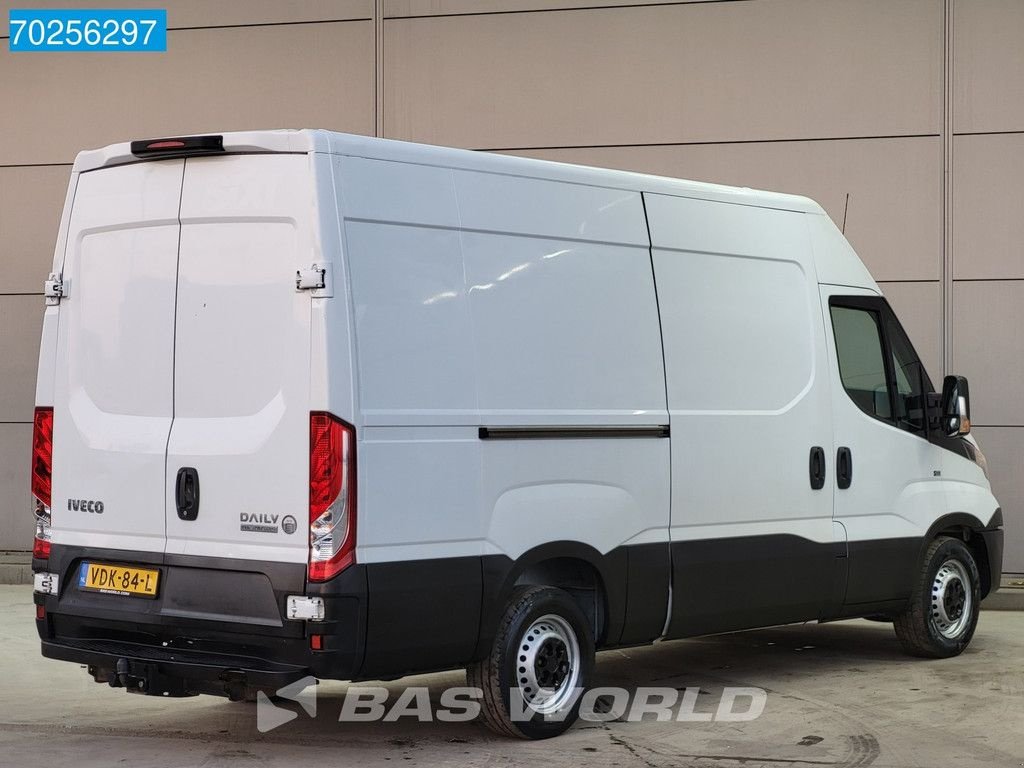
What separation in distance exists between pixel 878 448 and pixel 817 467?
0.59m

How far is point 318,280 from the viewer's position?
618cm

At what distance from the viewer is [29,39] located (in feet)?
48.3

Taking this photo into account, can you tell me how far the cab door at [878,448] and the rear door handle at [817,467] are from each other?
107mm

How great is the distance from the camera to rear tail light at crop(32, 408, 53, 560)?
7074 millimetres

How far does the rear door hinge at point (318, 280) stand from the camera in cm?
618

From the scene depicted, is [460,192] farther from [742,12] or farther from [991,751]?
[742,12]

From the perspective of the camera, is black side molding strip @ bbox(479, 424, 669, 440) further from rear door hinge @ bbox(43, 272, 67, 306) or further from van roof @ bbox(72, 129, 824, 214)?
rear door hinge @ bbox(43, 272, 67, 306)

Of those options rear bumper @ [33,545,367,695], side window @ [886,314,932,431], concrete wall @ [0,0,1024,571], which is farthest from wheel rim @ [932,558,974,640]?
rear bumper @ [33,545,367,695]

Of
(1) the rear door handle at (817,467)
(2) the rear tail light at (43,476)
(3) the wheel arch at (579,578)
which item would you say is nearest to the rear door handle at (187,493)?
(2) the rear tail light at (43,476)

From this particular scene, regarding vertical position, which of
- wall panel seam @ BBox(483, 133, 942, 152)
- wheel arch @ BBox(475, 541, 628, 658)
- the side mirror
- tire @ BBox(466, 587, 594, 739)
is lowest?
tire @ BBox(466, 587, 594, 739)

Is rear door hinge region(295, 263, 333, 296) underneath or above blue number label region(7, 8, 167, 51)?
underneath

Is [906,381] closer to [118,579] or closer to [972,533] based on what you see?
[972,533]

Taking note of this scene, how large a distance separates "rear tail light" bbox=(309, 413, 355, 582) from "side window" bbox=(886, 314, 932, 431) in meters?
4.10

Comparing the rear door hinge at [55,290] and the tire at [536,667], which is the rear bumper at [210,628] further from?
the rear door hinge at [55,290]
